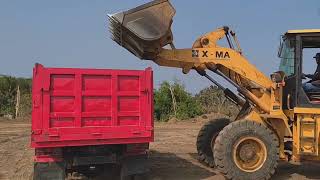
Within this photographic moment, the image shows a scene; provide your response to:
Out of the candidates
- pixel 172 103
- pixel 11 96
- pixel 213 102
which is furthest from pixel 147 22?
pixel 11 96

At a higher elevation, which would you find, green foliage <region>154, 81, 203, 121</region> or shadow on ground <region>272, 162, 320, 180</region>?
green foliage <region>154, 81, 203, 121</region>

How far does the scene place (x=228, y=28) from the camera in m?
10.7

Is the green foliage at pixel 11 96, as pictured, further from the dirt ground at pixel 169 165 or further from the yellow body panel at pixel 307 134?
the yellow body panel at pixel 307 134

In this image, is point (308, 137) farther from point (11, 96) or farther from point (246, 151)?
point (11, 96)

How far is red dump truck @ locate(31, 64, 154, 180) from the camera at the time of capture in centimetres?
815

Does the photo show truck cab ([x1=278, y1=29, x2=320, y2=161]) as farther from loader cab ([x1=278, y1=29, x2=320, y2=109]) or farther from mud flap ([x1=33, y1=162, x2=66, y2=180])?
mud flap ([x1=33, y1=162, x2=66, y2=180])

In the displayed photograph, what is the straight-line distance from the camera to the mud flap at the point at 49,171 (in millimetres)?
8289

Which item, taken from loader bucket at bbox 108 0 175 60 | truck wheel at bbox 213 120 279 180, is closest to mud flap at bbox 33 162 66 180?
loader bucket at bbox 108 0 175 60

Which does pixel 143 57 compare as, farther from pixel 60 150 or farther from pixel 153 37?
pixel 60 150

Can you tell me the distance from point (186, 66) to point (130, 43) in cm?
129

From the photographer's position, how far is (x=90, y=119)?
332 inches

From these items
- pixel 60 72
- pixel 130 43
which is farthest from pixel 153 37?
pixel 60 72

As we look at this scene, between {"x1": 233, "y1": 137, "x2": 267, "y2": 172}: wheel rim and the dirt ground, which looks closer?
{"x1": 233, "y1": 137, "x2": 267, "y2": 172}: wheel rim

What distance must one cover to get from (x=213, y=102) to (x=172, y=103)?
379 centimetres
